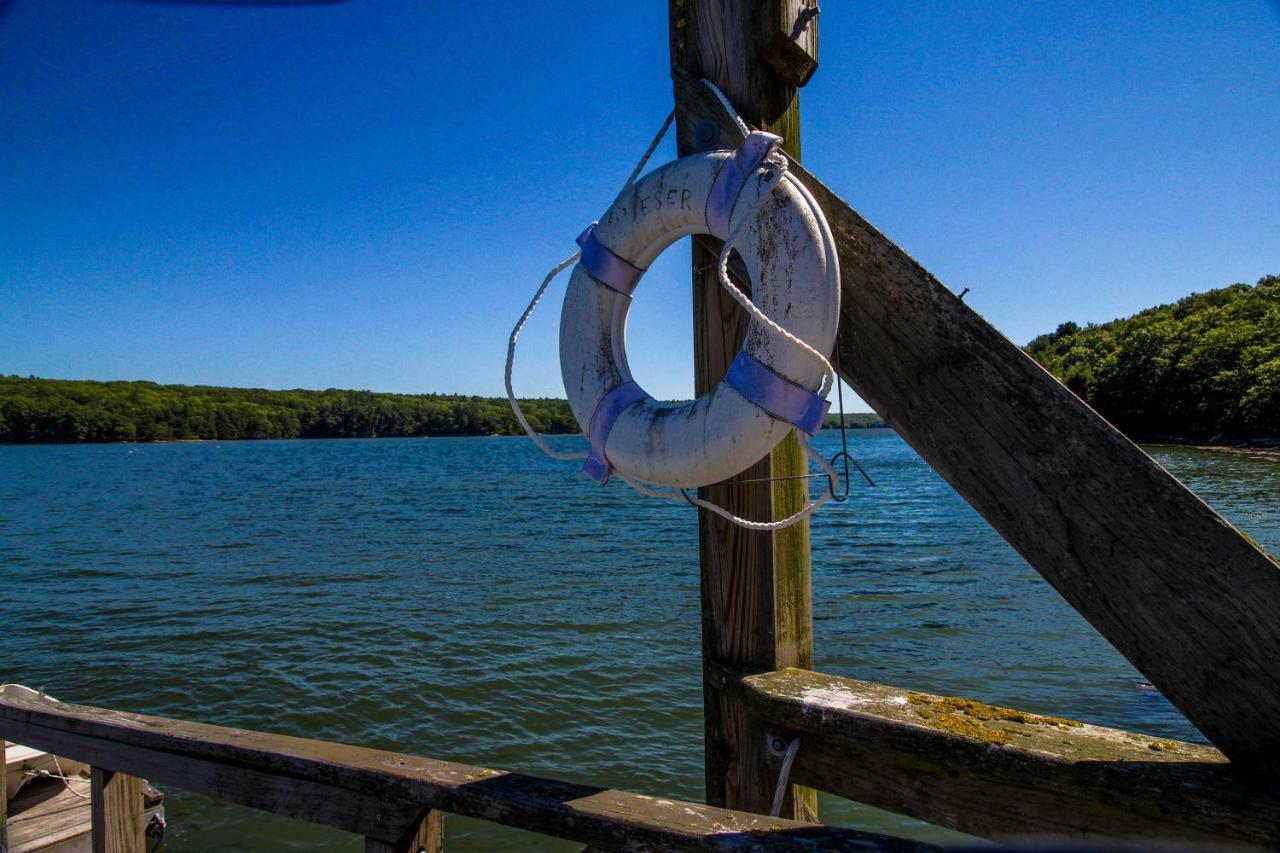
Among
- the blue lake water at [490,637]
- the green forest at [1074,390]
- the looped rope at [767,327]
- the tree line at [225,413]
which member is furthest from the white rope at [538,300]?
the tree line at [225,413]

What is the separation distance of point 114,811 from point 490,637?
247 inches

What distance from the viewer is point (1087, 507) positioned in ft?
3.84

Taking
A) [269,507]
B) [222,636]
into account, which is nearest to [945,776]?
[222,636]

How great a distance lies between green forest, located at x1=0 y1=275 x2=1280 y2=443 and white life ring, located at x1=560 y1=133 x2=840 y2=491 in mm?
7744

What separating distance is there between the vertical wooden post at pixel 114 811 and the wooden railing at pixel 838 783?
274mm

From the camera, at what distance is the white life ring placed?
4.77 feet

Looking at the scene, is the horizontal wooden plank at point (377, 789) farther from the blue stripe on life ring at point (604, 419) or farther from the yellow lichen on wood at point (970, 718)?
the blue stripe on life ring at point (604, 419)

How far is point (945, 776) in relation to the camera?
1.37m

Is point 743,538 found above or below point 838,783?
above

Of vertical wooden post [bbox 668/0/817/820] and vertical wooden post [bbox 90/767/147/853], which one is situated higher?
vertical wooden post [bbox 668/0/817/820]

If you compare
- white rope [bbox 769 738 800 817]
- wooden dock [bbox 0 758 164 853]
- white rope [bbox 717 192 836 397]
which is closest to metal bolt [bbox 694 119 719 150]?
white rope [bbox 717 192 836 397]

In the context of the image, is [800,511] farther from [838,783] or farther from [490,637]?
[490,637]

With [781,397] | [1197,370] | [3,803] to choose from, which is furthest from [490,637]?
[1197,370]

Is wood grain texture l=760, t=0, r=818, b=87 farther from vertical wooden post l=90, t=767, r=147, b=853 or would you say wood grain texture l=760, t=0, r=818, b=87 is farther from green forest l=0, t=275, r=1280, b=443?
green forest l=0, t=275, r=1280, b=443
